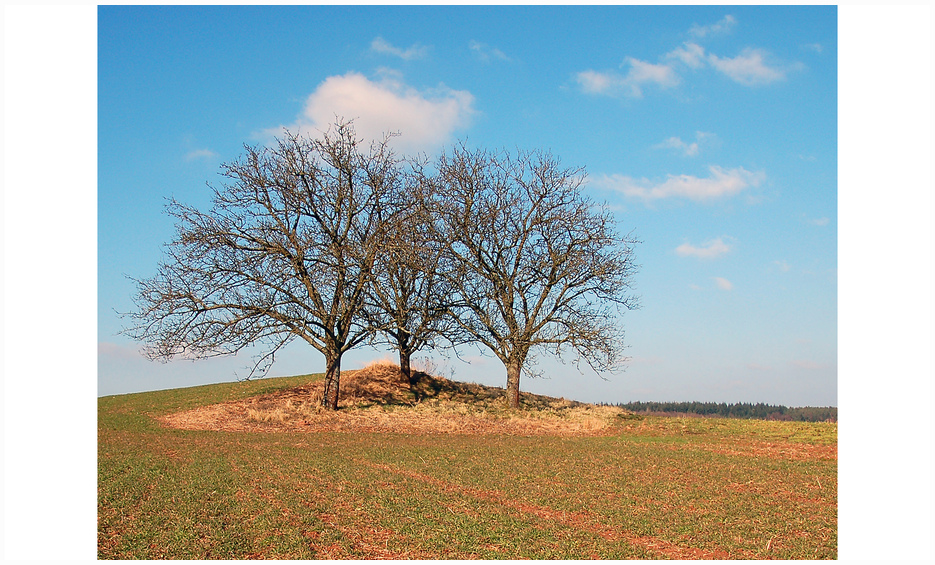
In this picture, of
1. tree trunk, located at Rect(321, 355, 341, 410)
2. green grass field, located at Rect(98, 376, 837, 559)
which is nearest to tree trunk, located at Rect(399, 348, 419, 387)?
tree trunk, located at Rect(321, 355, 341, 410)

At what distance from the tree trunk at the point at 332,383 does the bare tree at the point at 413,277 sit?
7.95ft

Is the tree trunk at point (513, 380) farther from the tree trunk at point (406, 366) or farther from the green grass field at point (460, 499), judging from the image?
the green grass field at point (460, 499)

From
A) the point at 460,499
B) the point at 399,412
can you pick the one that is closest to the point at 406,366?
the point at 399,412

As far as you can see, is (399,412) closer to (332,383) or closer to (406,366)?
(332,383)

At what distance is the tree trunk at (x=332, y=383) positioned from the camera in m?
28.5

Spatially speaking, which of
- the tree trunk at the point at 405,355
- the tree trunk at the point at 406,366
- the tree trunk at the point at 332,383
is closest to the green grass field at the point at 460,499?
the tree trunk at the point at 332,383

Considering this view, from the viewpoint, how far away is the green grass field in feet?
27.6

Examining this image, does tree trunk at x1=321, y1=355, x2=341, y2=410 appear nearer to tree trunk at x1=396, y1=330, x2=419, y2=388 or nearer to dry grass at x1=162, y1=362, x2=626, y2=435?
dry grass at x1=162, y1=362, x2=626, y2=435

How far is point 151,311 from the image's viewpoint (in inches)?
1029

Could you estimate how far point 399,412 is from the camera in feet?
94.1

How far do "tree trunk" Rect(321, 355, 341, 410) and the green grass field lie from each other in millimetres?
7791

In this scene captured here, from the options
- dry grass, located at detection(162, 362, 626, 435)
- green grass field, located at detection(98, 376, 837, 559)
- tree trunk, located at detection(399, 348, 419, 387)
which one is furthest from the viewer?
tree trunk, located at detection(399, 348, 419, 387)
